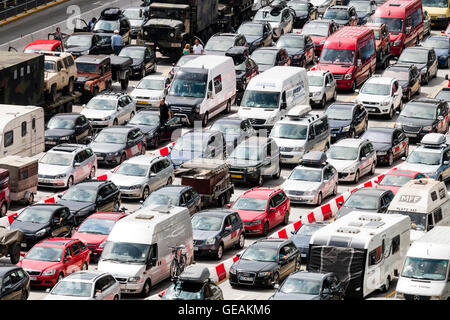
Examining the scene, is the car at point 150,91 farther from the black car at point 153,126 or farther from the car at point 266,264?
the car at point 266,264

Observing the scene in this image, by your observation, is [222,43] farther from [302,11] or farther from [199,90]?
[302,11]

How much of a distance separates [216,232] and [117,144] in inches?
461

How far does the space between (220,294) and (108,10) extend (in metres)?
40.3

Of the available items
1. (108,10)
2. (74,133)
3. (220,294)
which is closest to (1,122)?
(74,133)

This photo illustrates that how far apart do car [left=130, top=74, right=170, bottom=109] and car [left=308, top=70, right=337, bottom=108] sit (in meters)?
7.15

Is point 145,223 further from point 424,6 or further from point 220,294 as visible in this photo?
point 424,6

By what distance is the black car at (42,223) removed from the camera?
41.2m

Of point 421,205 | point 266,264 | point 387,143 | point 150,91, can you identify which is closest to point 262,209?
point 421,205

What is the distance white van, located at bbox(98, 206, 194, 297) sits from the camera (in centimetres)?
3728

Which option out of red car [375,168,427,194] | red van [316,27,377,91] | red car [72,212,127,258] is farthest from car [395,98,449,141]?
red car [72,212,127,258]

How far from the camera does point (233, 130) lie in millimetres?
53375

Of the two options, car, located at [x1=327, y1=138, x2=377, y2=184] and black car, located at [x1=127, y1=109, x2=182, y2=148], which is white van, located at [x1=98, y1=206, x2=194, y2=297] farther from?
black car, located at [x1=127, y1=109, x2=182, y2=148]

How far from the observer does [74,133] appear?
175ft

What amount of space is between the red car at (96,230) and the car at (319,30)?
102ft
